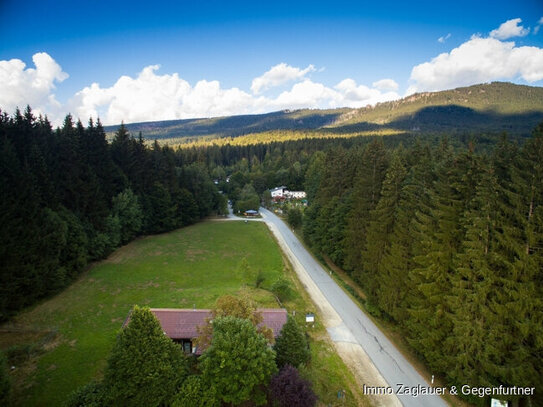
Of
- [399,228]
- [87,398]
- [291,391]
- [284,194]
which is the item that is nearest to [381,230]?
[399,228]

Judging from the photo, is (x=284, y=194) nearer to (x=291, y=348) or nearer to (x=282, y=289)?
(x=282, y=289)

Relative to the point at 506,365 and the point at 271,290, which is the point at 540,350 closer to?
the point at 506,365

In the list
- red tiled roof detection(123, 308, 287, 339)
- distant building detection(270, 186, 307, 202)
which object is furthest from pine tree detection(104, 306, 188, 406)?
Result: distant building detection(270, 186, 307, 202)

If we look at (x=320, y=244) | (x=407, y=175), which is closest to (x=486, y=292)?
(x=407, y=175)

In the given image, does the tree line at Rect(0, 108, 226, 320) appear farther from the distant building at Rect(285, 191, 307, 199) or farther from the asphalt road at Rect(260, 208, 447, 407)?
the distant building at Rect(285, 191, 307, 199)

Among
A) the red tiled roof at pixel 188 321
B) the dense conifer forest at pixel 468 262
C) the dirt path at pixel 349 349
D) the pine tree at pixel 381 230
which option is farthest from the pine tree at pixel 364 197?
the red tiled roof at pixel 188 321
